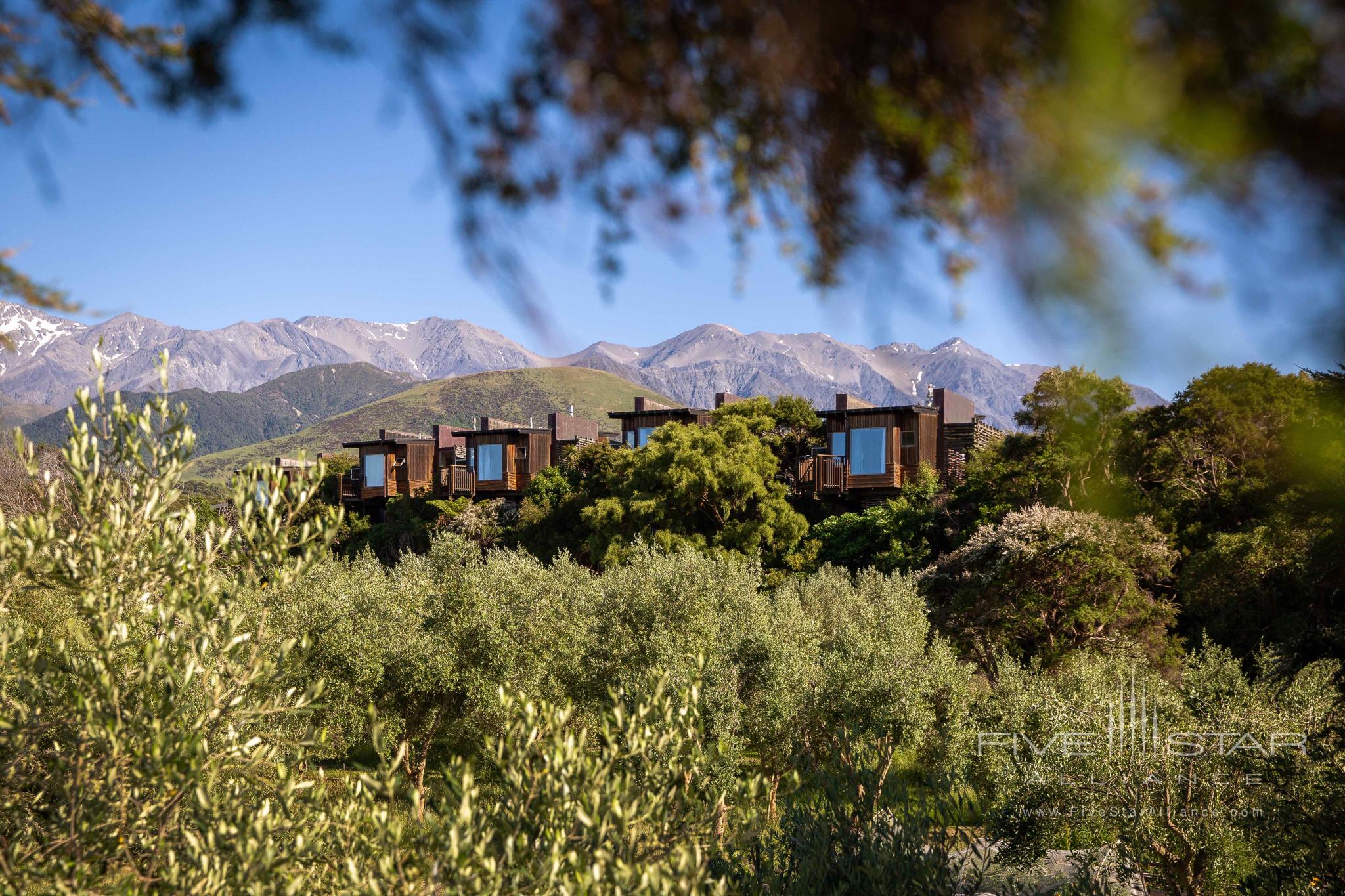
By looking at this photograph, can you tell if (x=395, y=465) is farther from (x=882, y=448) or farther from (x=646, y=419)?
(x=882, y=448)

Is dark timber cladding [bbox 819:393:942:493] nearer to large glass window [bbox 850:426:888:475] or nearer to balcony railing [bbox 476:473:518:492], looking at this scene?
large glass window [bbox 850:426:888:475]

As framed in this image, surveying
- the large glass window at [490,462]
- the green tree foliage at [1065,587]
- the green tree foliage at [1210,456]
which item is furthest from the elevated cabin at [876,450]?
the large glass window at [490,462]

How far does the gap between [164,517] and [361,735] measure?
47.7 feet

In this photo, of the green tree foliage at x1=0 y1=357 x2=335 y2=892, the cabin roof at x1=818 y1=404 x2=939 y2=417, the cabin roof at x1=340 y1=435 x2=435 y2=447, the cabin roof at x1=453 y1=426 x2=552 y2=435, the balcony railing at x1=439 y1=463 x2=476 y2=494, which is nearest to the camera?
the green tree foliage at x1=0 y1=357 x2=335 y2=892

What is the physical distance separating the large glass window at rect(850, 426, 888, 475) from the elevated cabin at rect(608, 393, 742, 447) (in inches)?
292

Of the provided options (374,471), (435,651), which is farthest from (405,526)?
(435,651)

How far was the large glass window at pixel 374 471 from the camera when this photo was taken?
55.3 m

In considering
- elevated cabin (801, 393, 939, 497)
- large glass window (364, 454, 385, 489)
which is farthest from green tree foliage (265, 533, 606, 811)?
large glass window (364, 454, 385, 489)

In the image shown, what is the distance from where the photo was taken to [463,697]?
2005 centimetres

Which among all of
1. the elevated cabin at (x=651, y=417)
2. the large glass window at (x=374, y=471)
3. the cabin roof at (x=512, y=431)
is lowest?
the large glass window at (x=374, y=471)

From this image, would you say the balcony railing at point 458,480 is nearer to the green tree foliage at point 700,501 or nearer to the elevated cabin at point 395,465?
the elevated cabin at point 395,465

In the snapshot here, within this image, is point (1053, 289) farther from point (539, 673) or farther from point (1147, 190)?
point (539, 673)

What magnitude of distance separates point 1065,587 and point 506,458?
3488cm

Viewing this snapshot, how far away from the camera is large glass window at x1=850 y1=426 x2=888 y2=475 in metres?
39.1
